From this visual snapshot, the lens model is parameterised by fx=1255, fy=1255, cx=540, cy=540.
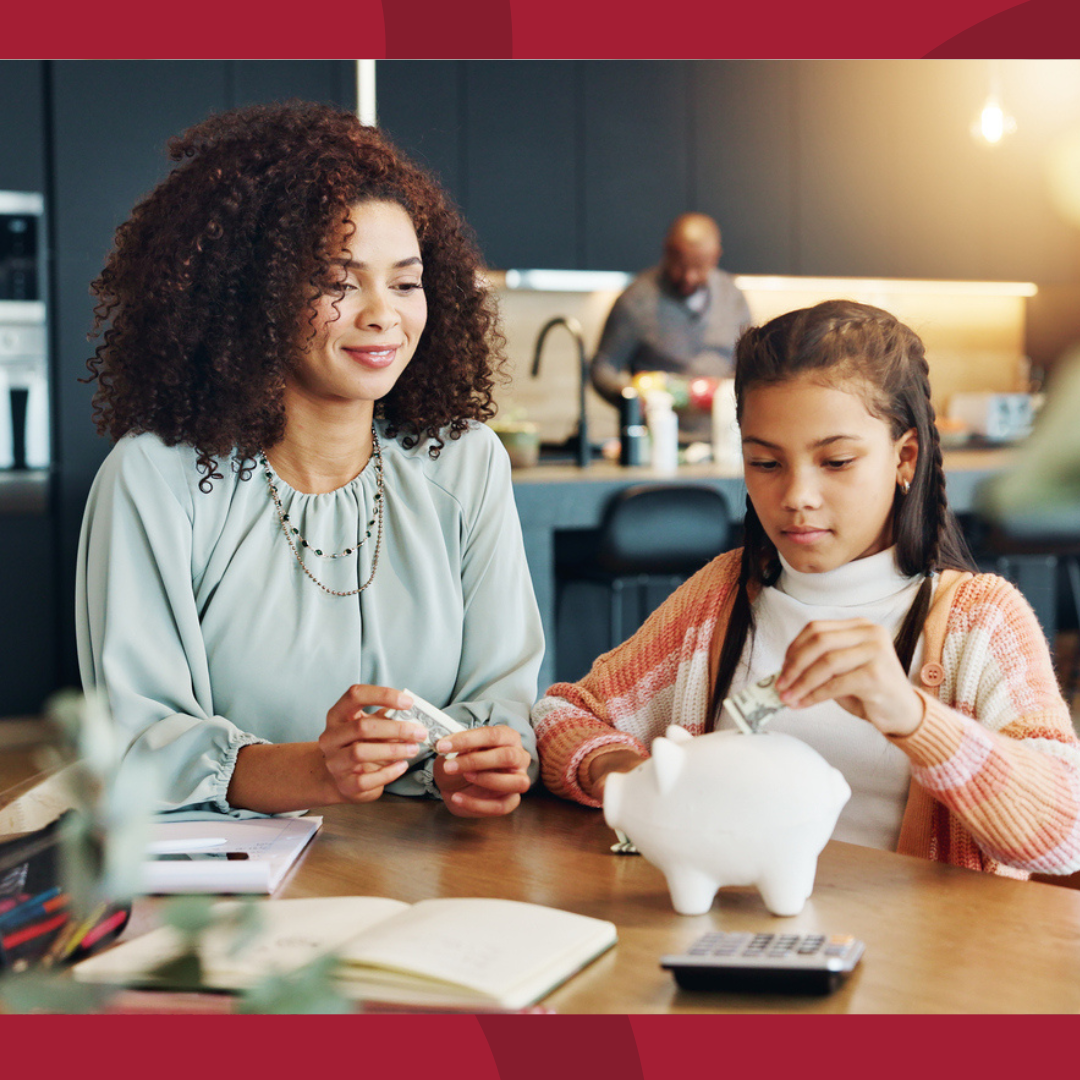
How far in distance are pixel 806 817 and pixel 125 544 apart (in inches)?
30.1

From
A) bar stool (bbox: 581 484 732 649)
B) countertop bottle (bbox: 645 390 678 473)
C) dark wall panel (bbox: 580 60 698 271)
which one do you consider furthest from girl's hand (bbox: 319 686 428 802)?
dark wall panel (bbox: 580 60 698 271)

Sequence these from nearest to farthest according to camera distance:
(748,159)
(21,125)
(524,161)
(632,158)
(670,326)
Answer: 1. (21,125)
2. (670,326)
3. (524,161)
4. (632,158)
5. (748,159)

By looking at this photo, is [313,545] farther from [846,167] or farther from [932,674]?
[846,167]

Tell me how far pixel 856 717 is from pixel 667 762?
404 mm

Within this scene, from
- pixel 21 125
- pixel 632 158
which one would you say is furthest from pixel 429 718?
pixel 632 158

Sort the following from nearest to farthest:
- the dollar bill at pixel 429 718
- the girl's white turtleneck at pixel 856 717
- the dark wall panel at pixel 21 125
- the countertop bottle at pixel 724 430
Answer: the dollar bill at pixel 429 718 < the girl's white turtleneck at pixel 856 717 < the countertop bottle at pixel 724 430 < the dark wall panel at pixel 21 125

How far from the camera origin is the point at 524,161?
216 inches

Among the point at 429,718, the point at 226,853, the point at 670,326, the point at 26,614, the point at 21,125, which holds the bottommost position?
the point at 26,614

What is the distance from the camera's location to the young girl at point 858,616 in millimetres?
1099

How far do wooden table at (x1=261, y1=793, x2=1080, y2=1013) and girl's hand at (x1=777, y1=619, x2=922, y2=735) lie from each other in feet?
0.47

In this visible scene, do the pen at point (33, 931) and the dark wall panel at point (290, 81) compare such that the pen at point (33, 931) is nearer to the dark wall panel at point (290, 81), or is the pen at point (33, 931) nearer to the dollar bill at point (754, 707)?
the dollar bill at point (754, 707)

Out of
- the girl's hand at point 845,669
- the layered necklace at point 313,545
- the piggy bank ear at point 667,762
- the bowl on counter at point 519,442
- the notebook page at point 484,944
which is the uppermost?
the bowl on counter at point 519,442

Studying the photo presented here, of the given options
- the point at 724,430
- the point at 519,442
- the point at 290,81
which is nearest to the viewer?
the point at 519,442

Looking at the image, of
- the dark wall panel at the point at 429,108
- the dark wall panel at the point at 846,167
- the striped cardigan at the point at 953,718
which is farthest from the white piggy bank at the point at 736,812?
the dark wall panel at the point at 846,167
